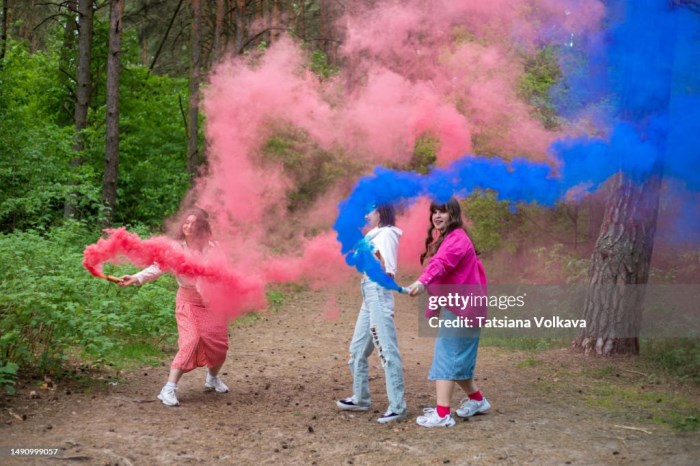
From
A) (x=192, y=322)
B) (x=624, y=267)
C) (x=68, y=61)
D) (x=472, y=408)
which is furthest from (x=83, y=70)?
(x=472, y=408)

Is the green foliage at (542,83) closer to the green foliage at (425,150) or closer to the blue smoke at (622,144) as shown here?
the blue smoke at (622,144)

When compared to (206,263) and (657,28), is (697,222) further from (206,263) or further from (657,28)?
(206,263)

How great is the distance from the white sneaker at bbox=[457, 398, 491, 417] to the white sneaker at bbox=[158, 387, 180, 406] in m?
2.55

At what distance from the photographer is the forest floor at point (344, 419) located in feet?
16.1

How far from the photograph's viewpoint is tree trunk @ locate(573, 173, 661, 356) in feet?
25.3

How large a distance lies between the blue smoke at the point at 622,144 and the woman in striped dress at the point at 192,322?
1.30 meters

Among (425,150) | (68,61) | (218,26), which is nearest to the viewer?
(425,150)

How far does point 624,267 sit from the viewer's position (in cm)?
771

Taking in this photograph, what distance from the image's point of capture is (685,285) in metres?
9.97

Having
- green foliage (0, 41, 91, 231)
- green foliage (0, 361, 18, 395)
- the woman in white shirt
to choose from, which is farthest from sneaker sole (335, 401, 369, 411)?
green foliage (0, 41, 91, 231)

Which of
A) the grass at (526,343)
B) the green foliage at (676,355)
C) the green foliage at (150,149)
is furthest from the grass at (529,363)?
the green foliage at (150,149)

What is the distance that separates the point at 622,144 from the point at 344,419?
4576 mm

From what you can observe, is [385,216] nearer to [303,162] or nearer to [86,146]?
[303,162]

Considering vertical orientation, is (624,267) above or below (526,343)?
above
